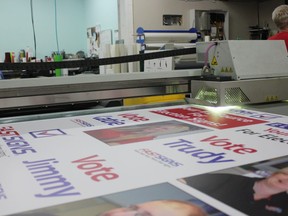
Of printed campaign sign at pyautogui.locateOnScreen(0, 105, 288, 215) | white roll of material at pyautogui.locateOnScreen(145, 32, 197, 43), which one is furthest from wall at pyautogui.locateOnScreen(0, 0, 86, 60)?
printed campaign sign at pyautogui.locateOnScreen(0, 105, 288, 215)

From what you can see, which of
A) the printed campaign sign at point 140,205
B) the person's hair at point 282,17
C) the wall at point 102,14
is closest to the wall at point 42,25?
the wall at point 102,14

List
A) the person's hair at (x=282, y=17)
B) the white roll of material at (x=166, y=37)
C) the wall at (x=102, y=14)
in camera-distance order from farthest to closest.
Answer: the wall at (x=102, y=14)
the white roll of material at (x=166, y=37)
the person's hair at (x=282, y=17)

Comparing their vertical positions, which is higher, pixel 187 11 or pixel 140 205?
pixel 187 11

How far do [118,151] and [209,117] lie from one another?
60 centimetres

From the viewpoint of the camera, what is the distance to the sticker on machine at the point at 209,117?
1409 millimetres

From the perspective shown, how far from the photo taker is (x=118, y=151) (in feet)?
3.55

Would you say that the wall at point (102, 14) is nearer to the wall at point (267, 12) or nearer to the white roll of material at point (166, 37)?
the white roll of material at point (166, 37)

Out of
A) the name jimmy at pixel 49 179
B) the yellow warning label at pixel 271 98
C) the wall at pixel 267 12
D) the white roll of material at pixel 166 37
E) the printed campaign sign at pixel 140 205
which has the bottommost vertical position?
the printed campaign sign at pixel 140 205

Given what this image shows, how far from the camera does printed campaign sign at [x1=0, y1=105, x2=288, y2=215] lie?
2.67 feet

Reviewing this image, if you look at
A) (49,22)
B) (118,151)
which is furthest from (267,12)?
(118,151)

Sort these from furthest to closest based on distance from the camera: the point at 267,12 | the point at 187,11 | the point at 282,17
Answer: the point at 267,12 → the point at 187,11 → the point at 282,17

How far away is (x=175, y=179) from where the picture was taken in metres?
0.85

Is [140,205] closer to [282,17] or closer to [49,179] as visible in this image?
[49,179]

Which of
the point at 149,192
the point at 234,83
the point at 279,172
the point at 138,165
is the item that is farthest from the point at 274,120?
the point at 149,192
